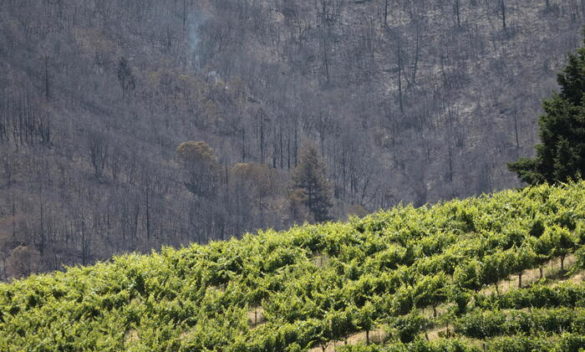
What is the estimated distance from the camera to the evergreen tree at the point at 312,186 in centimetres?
11450

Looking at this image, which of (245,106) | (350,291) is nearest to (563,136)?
(350,291)

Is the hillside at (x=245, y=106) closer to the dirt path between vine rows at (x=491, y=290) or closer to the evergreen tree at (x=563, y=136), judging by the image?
the evergreen tree at (x=563, y=136)

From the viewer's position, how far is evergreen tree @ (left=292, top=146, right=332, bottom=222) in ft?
376

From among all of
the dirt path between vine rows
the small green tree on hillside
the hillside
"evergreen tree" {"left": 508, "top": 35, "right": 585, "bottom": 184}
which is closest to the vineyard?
the dirt path between vine rows

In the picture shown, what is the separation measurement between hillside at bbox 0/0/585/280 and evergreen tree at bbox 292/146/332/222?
272 centimetres

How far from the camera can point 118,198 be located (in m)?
110

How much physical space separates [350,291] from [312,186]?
101 meters

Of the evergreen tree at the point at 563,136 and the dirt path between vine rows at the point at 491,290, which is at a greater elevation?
the evergreen tree at the point at 563,136

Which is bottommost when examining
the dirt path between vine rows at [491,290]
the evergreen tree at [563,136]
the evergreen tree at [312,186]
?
the evergreen tree at [312,186]

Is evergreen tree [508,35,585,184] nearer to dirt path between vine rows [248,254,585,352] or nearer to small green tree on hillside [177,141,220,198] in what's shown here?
dirt path between vine rows [248,254,585,352]

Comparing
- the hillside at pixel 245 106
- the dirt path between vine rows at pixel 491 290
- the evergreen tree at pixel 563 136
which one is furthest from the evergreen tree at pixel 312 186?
the dirt path between vine rows at pixel 491 290

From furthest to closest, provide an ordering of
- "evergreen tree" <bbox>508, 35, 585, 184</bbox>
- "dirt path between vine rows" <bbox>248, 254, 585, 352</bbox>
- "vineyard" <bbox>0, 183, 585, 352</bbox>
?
"evergreen tree" <bbox>508, 35, 585, 184</bbox>, "dirt path between vine rows" <bbox>248, 254, 585, 352</bbox>, "vineyard" <bbox>0, 183, 585, 352</bbox>

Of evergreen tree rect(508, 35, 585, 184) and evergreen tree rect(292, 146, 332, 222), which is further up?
evergreen tree rect(508, 35, 585, 184)

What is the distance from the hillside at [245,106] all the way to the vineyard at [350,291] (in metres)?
79.0
